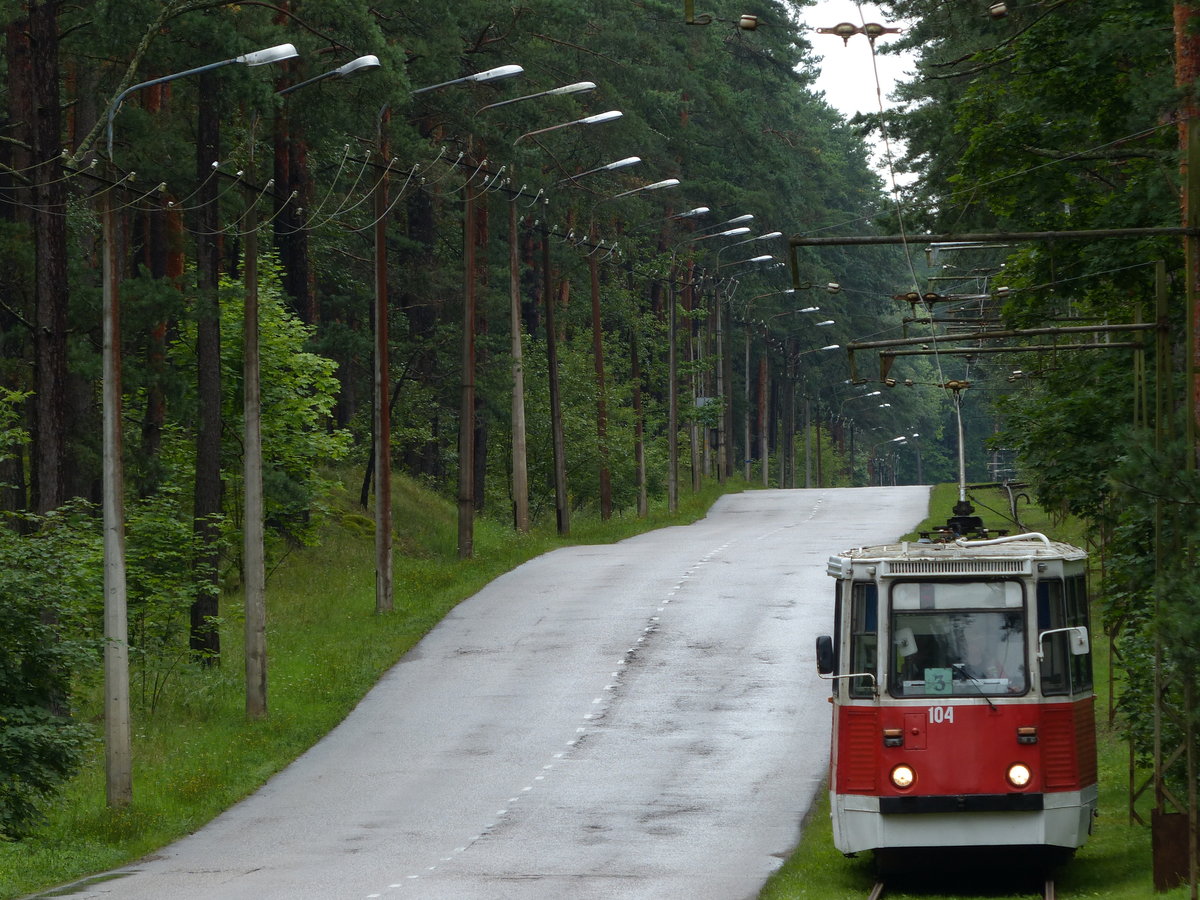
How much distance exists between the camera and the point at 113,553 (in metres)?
19.9

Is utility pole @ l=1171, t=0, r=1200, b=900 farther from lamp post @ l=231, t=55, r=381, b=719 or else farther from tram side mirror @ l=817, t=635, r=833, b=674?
lamp post @ l=231, t=55, r=381, b=719

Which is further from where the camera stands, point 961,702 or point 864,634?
point 864,634

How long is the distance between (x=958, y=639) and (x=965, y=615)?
0.21 m

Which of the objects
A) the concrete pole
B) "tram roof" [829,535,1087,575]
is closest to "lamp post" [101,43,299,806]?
the concrete pole

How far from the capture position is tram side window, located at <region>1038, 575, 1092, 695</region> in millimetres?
15609

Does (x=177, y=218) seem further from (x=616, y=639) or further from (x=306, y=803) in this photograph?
(x=306, y=803)

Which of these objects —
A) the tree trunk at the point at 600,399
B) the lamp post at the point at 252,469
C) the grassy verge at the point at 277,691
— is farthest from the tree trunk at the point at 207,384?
the tree trunk at the point at 600,399

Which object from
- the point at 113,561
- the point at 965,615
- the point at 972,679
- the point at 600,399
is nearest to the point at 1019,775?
the point at 972,679

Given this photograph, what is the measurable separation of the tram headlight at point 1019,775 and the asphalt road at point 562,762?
248 centimetres

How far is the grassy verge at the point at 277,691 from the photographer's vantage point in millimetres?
19328

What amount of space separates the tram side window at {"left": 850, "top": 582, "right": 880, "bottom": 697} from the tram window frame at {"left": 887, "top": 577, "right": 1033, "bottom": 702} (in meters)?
0.14

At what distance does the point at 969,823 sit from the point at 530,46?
41053 millimetres

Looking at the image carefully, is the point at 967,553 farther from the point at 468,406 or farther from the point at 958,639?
the point at 468,406

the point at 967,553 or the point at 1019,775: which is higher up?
the point at 967,553
